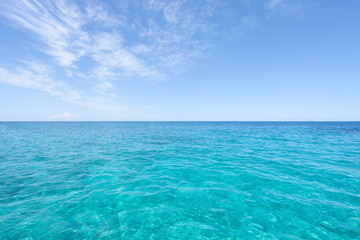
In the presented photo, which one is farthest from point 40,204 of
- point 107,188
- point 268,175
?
point 268,175

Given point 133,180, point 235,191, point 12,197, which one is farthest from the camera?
point 133,180

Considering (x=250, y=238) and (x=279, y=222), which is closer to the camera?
(x=250, y=238)

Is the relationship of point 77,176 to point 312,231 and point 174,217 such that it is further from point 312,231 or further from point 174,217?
point 312,231

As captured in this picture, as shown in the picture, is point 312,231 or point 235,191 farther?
point 235,191

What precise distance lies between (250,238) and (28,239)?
709cm

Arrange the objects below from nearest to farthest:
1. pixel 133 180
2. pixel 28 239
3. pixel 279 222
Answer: pixel 28 239, pixel 279 222, pixel 133 180

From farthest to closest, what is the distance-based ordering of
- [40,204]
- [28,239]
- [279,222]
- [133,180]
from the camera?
[133,180] → [40,204] → [279,222] → [28,239]

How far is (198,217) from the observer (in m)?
5.62

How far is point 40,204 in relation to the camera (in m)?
6.42

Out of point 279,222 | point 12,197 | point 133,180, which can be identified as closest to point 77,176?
point 12,197

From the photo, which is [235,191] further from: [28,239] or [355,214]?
[28,239]

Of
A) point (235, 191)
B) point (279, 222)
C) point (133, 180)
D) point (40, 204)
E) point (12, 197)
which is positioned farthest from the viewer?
point (133, 180)

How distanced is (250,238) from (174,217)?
105 inches

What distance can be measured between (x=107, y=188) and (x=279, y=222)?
8024mm
